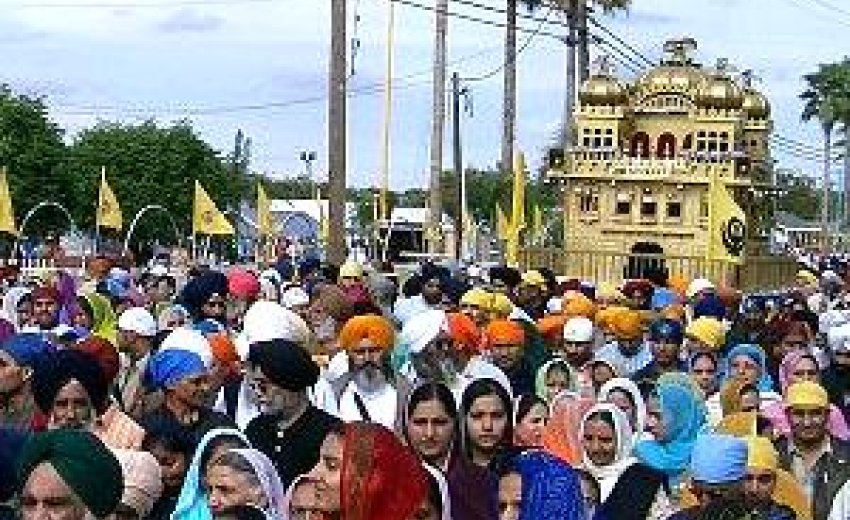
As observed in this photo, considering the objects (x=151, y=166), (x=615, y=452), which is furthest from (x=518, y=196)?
(x=151, y=166)

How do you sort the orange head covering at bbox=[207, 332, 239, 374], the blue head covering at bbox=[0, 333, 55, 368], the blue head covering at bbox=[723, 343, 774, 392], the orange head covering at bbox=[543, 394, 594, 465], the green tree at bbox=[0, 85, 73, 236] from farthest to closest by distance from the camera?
the green tree at bbox=[0, 85, 73, 236] < the blue head covering at bbox=[723, 343, 774, 392] < the orange head covering at bbox=[207, 332, 239, 374] < the orange head covering at bbox=[543, 394, 594, 465] < the blue head covering at bbox=[0, 333, 55, 368]

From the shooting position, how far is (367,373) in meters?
8.80

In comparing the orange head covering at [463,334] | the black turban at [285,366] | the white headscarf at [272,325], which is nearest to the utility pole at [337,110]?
the orange head covering at [463,334]

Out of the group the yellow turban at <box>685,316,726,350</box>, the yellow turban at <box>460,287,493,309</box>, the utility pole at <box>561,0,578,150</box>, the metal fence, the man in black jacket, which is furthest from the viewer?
the utility pole at <box>561,0,578,150</box>

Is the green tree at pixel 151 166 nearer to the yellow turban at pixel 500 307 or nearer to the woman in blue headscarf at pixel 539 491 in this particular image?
the yellow turban at pixel 500 307

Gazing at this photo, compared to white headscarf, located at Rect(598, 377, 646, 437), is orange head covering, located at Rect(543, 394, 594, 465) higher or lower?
lower

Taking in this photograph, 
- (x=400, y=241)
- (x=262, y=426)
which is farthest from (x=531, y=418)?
(x=400, y=241)

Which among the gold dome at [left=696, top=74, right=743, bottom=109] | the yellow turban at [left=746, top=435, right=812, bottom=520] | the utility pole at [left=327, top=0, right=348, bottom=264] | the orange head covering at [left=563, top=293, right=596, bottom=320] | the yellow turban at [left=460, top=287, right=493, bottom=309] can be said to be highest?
the gold dome at [left=696, top=74, right=743, bottom=109]

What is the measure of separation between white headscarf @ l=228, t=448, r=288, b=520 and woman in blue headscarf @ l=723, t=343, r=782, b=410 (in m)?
4.70

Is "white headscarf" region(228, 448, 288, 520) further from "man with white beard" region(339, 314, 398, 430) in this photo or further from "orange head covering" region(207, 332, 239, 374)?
"orange head covering" region(207, 332, 239, 374)

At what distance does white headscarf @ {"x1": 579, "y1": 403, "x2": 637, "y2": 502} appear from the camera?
7.30 m

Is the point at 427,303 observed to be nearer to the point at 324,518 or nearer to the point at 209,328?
the point at 209,328

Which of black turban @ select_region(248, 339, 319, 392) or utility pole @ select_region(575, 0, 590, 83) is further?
utility pole @ select_region(575, 0, 590, 83)

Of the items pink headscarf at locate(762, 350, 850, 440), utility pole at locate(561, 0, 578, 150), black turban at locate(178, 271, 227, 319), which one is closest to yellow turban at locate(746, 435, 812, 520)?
pink headscarf at locate(762, 350, 850, 440)
